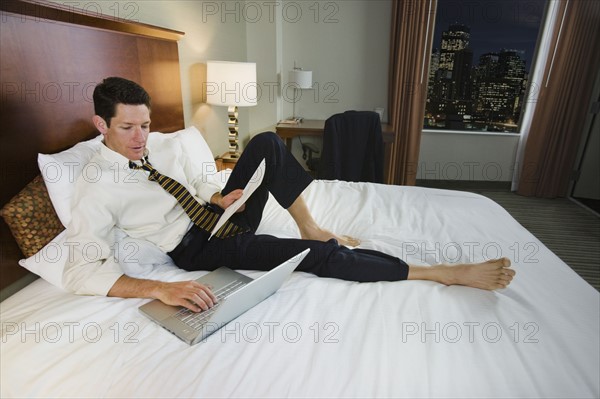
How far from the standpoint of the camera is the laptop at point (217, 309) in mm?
1006

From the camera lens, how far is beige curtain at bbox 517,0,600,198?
339 centimetres

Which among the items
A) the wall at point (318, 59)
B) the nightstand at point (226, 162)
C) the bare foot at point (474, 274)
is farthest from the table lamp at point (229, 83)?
the bare foot at point (474, 274)

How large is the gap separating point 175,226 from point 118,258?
0.24 m

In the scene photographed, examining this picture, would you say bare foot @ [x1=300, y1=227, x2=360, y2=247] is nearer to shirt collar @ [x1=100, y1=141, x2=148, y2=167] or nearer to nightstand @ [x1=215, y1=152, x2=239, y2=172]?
shirt collar @ [x1=100, y1=141, x2=148, y2=167]

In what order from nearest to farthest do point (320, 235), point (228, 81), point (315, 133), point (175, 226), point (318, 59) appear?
point (175, 226) < point (320, 235) < point (228, 81) < point (315, 133) < point (318, 59)

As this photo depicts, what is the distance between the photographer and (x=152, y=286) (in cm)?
117

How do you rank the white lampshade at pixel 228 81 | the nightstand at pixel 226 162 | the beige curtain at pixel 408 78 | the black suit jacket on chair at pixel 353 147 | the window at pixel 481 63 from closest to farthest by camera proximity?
the white lampshade at pixel 228 81 < the black suit jacket on chair at pixel 353 147 < the nightstand at pixel 226 162 < the beige curtain at pixel 408 78 < the window at pixel 481 63

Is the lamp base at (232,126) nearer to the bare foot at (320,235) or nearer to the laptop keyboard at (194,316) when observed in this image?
the bare foot at (320,235)

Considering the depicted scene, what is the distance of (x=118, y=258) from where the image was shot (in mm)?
1323

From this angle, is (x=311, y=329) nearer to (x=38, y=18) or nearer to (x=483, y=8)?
(x=38, y=18)

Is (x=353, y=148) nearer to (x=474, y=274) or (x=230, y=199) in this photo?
(x=230, y=199)

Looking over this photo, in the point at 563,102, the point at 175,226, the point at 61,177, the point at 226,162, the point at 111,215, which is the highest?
the point at 563,102

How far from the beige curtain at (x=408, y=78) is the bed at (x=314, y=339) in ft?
8.27

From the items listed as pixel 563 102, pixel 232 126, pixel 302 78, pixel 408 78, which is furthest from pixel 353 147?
pixel 563 102
